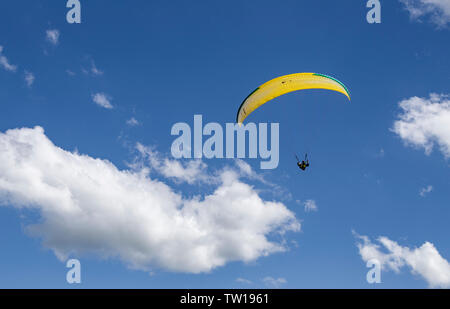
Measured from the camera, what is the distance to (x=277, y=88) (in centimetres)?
3519

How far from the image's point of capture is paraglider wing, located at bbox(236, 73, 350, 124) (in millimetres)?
34688

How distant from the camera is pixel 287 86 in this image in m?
35.1

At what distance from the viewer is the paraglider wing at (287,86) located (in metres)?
34.7
